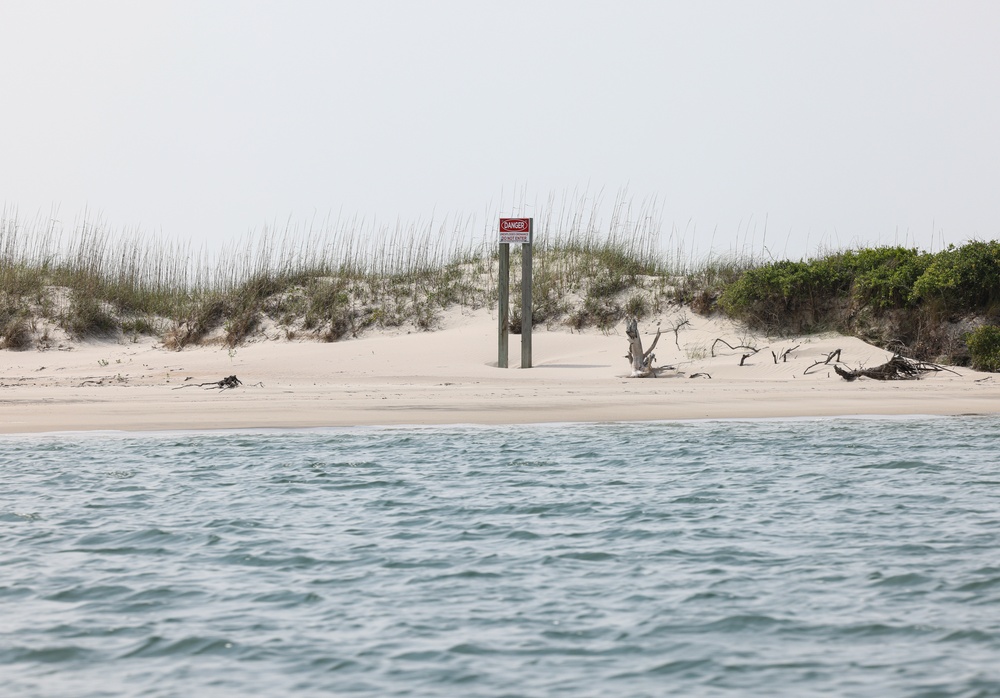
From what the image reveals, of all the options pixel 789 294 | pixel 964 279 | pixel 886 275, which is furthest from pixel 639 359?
pixel 964 279

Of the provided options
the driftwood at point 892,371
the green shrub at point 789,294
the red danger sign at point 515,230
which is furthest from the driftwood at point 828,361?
the red danger sign at point 515,230

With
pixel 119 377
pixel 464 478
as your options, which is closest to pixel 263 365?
pixel 119 377

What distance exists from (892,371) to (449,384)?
21.2 feet

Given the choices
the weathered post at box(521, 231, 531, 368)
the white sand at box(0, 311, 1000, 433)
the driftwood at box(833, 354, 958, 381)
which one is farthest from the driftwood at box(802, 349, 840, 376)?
Answer: the weathered post at box(521, 231, 531, 368)

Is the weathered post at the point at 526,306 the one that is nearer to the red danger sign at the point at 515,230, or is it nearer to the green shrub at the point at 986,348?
the red danger sign at the point at 515,230

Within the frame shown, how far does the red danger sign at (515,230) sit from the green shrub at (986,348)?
723 cm

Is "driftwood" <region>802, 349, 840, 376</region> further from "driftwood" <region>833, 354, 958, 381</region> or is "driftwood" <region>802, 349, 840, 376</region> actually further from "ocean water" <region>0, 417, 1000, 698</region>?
"ocean water" <region>0, 417, 1000, 698</region>

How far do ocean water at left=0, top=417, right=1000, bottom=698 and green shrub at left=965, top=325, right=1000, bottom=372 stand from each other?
295 inches

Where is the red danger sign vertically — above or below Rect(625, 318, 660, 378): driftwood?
above

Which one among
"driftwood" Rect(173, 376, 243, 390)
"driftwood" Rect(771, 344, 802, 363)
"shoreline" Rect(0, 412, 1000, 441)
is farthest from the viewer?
"driftwood" Rect(771, 344, 802, 363)

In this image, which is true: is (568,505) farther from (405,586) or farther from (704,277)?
(704,277)

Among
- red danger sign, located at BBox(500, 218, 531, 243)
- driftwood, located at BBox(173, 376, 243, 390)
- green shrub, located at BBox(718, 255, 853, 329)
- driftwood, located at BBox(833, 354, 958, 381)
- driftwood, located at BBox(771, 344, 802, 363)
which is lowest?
driftwood, located at BBox(173, 376, 243, 390)

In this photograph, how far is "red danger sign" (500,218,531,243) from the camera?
56.1 feet

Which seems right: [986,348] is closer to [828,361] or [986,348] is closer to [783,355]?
[828,361]
